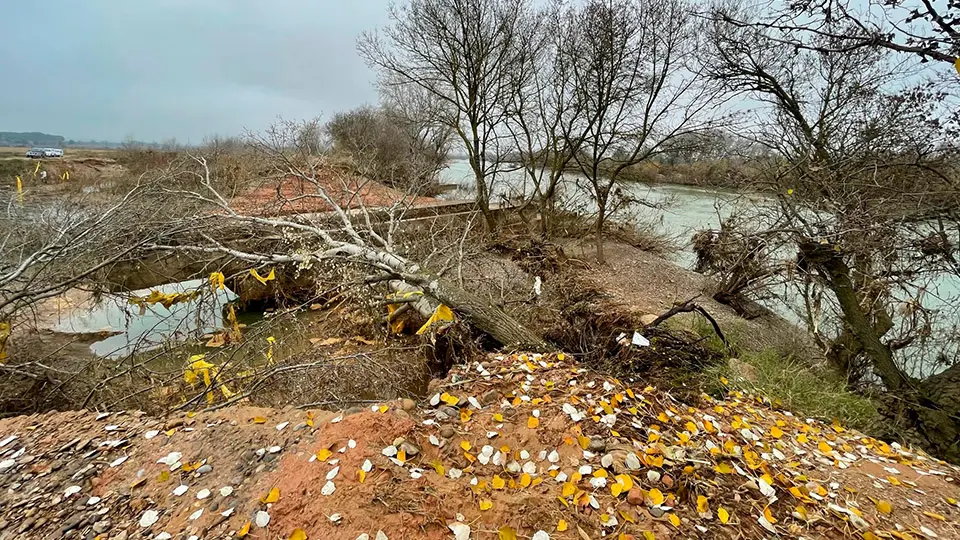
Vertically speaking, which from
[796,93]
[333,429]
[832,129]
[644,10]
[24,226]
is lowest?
[333,429]

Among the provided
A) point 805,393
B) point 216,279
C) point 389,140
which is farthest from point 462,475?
point 389,140

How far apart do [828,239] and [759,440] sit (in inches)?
93.7

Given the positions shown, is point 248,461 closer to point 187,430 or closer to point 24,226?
point 187,430

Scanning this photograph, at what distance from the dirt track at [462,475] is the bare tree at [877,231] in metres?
1.80

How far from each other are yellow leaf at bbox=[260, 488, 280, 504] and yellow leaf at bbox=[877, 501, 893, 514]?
8.94ft

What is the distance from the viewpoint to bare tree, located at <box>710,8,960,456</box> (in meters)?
3.63

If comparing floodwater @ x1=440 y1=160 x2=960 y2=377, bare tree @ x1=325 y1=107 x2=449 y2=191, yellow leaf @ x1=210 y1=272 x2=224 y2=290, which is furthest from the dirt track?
bare tree @ x1=325 y1=107 x2=449 y2=191

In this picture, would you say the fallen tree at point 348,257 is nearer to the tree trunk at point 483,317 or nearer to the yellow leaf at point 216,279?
the tree trunk at point 483,317

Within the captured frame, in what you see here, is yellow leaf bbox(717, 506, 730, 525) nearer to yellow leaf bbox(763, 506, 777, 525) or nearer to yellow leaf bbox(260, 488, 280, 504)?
yellow leaf bbox(763, 506, 777, 525)

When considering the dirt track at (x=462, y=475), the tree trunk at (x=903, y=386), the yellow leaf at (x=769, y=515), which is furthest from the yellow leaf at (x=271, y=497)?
the tree trunk at (x=903, y=386)

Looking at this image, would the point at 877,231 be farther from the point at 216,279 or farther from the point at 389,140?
the point at 389,140

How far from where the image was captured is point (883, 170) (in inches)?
170

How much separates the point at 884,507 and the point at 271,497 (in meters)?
2.78

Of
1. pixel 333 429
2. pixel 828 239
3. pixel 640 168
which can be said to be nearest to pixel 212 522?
pixel 333 429
